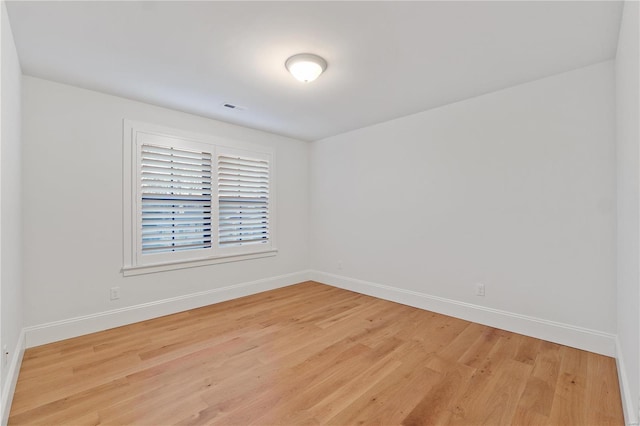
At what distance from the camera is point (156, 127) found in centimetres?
340

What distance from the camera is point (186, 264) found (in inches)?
143

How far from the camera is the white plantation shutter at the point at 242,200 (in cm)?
404

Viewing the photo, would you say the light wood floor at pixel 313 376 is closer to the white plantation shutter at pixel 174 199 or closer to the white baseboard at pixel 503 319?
the white baseboard at pixel 503 319

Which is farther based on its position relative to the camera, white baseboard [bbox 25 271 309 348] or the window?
the window

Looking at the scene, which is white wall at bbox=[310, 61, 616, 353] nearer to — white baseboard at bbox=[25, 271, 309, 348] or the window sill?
the window sill

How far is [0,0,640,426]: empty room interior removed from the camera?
1.83 m

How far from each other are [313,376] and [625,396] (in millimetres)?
1969

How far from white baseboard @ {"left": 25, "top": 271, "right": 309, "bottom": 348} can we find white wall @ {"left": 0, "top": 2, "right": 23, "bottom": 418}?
0.29 m

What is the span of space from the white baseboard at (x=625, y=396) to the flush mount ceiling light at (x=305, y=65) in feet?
9.53

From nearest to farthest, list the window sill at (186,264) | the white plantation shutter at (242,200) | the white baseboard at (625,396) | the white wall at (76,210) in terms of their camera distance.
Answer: the white baseboard at (625,396)
the white wall at (76,210)
the window sill at (186,264)
the white plantation shutter at (242,200)

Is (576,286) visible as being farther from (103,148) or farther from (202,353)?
(103,148)

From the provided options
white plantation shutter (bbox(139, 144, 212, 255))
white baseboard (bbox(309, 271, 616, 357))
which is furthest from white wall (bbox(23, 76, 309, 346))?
white baseboard (bbox(309, 271, 616, 357))

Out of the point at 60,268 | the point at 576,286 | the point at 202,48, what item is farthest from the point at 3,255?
the point at 576,286

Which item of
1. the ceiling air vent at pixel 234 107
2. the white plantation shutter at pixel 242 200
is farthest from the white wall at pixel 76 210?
the white plantation shutter at pixel 242 200
